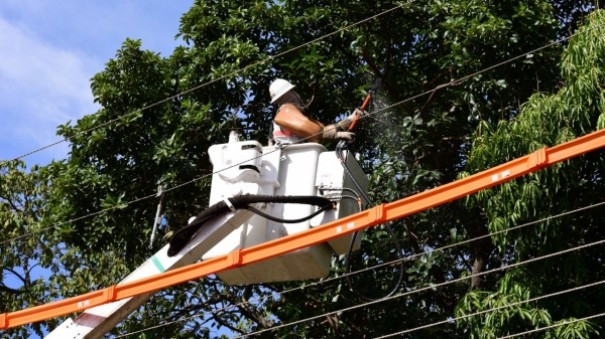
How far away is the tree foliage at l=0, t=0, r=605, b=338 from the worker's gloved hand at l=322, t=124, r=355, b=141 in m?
2.14

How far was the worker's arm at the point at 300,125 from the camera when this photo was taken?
845 centimetres

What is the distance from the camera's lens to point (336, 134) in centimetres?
838

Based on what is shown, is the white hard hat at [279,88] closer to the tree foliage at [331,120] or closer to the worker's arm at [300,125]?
the worker's arm at [300,125]

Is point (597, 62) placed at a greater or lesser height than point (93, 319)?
greater

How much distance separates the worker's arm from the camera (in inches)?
333

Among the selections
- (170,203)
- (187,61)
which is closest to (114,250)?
(170,203)

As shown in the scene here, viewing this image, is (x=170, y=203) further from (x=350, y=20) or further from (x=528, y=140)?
(x=528, y=140)

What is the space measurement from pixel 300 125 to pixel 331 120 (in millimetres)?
3552

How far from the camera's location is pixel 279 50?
12.1m

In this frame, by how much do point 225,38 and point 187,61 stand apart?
48 cm

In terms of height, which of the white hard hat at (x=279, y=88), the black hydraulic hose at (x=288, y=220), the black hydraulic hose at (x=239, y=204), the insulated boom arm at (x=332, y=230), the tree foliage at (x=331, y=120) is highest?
the tree foliage at (x=331, y=120)

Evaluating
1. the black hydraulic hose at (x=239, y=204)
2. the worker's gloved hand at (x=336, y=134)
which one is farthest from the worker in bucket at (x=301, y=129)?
the black hydraulic hose at (x=239, y=204)

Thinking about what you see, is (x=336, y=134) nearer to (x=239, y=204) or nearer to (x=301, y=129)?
(x=301, y=129)

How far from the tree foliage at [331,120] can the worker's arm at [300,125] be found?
83.6 inches
